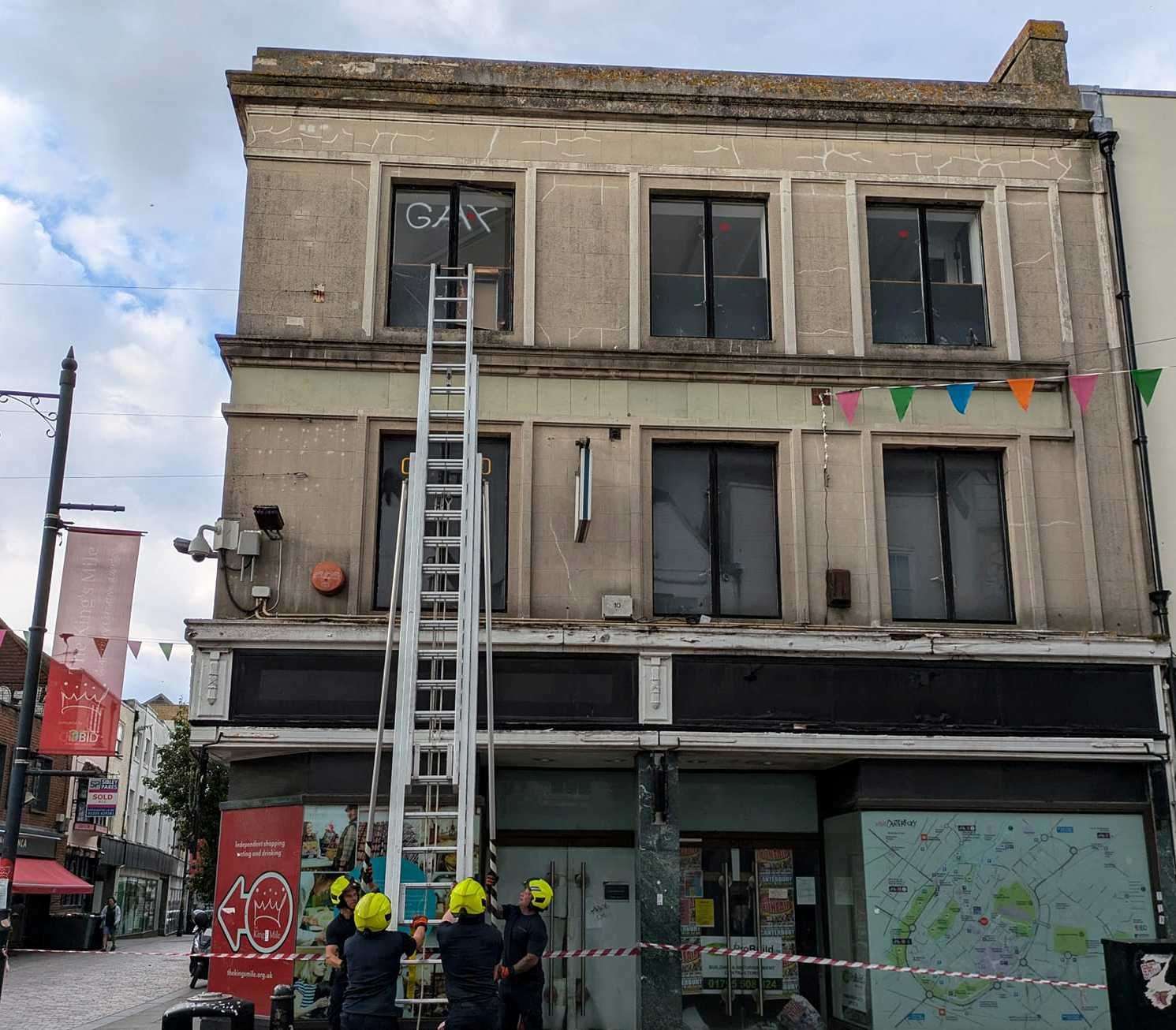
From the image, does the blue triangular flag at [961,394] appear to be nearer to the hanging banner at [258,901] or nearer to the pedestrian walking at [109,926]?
the hanging banner at [258,901]

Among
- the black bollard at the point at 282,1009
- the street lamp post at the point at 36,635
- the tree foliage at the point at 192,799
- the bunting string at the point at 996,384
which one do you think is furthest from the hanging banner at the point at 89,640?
the bunting string at the point at 996,384

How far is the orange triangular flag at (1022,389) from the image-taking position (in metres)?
14.8

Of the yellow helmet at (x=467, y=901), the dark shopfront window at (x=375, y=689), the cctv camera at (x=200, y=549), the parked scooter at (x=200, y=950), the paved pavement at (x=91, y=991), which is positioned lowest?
the paved pavement at (x=91, y=991)

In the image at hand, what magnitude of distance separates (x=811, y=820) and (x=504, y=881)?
3833 millimetres

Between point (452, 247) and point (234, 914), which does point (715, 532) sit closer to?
point (452, 247)

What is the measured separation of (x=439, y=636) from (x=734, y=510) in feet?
13.3

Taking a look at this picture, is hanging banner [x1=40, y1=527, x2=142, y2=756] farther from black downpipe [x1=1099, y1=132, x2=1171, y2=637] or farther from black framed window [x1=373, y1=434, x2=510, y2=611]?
black downpipe [x1=1099, y1=132, x2=1171, y2=637]

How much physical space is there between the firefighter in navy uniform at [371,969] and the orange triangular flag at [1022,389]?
955 centimetres

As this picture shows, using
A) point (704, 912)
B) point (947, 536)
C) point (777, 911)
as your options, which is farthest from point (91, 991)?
point (947, 536)

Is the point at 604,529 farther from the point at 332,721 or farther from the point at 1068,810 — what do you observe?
the point at 1068,810

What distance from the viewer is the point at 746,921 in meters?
15.2

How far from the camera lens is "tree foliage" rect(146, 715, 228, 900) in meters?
24.8

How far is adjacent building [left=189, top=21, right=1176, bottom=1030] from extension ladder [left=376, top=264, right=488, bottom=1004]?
62 cm

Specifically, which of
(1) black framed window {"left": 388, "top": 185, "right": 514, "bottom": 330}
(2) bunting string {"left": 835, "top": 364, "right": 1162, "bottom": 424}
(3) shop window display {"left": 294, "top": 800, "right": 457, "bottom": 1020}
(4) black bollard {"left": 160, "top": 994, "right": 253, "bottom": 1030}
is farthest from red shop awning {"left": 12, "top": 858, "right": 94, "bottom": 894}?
(2) bunting string {"left": 835, "top": 364, "right": 1162, "bottom": 424}
